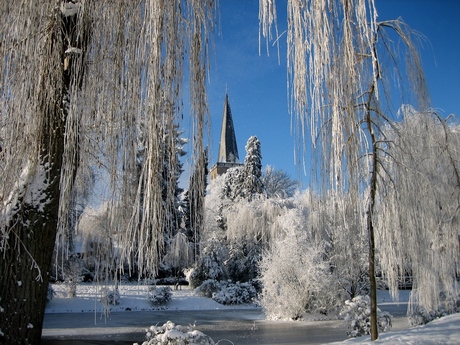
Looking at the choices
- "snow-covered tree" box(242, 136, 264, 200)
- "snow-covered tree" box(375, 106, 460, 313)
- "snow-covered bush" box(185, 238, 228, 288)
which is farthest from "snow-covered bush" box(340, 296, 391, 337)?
"snow-covered tree" box(242, 136, 264, 200)

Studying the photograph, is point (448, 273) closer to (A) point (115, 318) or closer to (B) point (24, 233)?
(B) point (24, 233)

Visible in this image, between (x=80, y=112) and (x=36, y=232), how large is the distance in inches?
35.8

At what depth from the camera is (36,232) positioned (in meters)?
2.91

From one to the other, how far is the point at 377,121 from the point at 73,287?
54.7ft

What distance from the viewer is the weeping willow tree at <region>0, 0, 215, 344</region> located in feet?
7.19

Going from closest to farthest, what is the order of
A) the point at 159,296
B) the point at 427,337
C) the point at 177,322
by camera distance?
the point at 427,337 < the point at 177,322 < the point at 159,296

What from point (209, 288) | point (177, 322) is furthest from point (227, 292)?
point (177, 322)

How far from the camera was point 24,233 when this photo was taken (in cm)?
287

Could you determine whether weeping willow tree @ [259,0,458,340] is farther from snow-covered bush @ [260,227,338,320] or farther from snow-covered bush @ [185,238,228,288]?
snow-covered bush @ [185,238,228,288]

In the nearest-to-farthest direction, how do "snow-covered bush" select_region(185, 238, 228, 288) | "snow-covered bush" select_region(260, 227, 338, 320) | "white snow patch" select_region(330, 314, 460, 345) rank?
"white snow patch" select_region(330, 314, 460, 345) → "snow-covered bush" select_region(260, 227, 338, 320) → "snow-covered bush" select_region(185, 238, 228, 288)

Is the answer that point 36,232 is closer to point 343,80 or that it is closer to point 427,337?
point 343,80

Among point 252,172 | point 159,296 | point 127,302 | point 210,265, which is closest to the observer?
point 159,296

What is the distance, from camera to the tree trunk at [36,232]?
2.73 meters

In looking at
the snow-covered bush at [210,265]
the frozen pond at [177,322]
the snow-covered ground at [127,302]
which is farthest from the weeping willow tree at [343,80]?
the snow-covered bush at [210,265]
